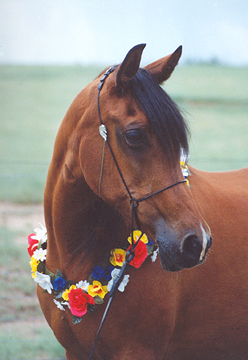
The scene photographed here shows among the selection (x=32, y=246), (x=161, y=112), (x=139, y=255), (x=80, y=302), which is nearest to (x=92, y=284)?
(x=80, y=302)

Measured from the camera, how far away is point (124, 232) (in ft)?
6.08

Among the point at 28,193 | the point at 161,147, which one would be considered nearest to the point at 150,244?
the point at 161,147

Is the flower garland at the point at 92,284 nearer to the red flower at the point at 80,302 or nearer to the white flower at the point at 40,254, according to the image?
the red flower at the point at 80,302

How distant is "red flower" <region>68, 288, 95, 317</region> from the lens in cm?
179

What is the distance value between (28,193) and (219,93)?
9967 millimetres

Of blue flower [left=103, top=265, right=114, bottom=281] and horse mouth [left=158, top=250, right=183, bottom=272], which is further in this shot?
blue flower [left=103, top=265, right=114, bottom=281]

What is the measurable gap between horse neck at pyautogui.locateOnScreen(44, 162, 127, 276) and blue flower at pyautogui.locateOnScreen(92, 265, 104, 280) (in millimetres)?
34

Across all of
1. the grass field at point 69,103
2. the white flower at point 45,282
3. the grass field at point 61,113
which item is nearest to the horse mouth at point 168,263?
the white flower at point 45,282

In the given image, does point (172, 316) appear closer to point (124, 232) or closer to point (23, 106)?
point (124, 232)

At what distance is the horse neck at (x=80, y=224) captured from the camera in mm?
1815

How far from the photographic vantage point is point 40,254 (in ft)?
6.93

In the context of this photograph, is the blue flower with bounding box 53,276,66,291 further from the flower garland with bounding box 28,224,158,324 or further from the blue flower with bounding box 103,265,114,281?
the blue flower with bounding box 103,265,114,281

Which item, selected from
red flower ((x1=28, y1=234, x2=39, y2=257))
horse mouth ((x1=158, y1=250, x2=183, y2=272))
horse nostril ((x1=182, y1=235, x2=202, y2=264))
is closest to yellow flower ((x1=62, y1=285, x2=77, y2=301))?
red flower ((x1=28, y1=234, x2=39, y2=257))

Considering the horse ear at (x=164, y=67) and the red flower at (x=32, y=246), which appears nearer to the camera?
the horse ear at (x=164, y=67)
